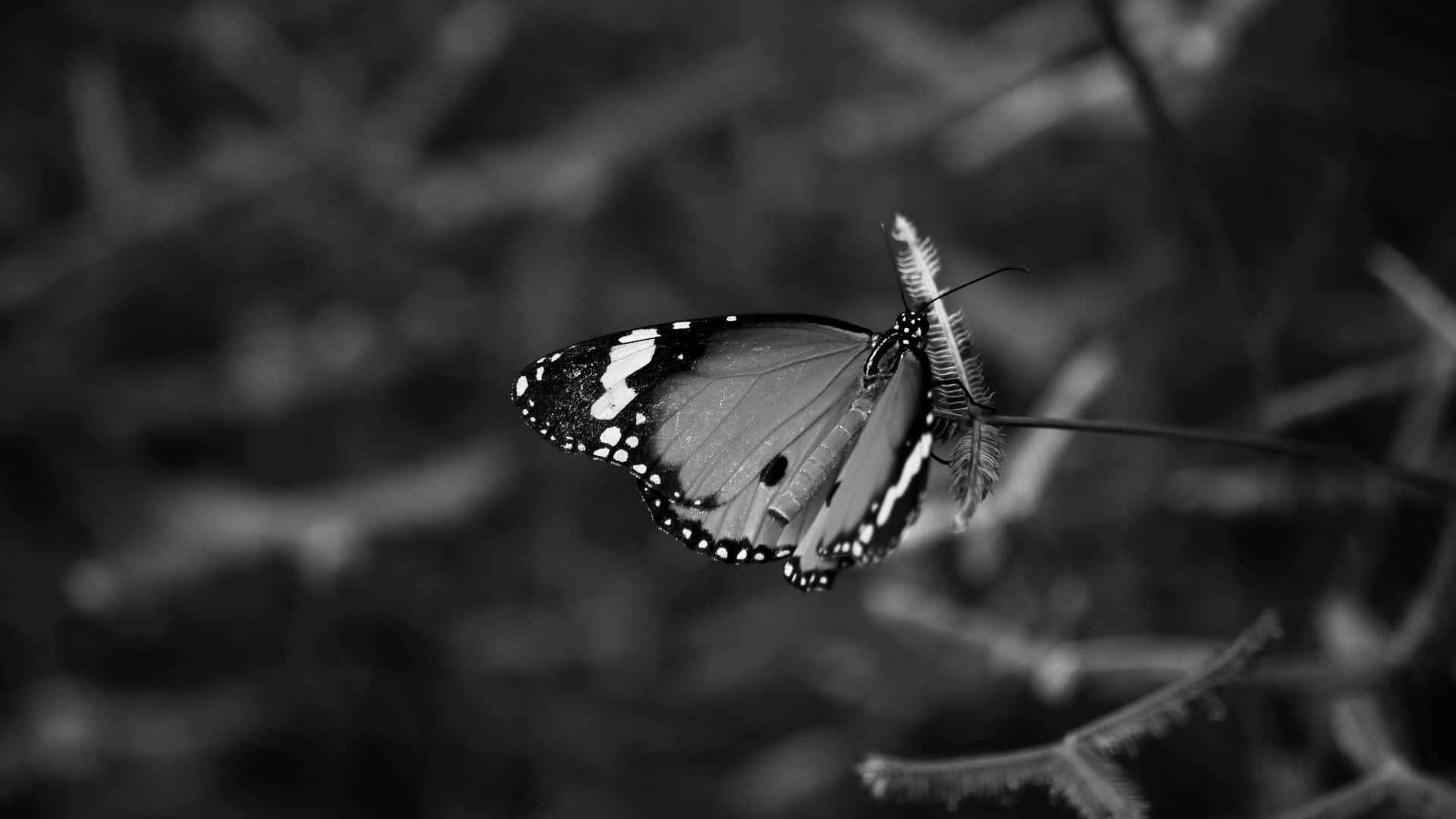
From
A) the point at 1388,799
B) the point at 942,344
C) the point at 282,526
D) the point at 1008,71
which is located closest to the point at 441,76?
the point at 282,526

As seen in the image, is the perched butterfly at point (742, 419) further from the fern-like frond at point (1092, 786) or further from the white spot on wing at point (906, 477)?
the fern-like frond at point (1092, 786)

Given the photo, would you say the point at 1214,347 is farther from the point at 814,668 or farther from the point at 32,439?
the point at 32,439

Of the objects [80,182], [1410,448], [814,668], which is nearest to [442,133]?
[80,182]

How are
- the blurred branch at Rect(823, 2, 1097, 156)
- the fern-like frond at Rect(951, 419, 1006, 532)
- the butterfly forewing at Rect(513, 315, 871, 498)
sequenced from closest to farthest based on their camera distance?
1. the fern-like frond at Rect(951, 419, 1006, 532)
2. the butterfly forewing at Rect(513, 315, 871, 498)
3. the blurred branch at Rect(823, 2, 1097, 156)

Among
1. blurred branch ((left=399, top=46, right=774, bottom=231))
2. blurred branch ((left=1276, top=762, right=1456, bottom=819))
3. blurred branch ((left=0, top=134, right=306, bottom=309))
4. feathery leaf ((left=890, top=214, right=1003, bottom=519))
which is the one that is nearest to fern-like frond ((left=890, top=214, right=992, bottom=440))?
feathery leaf ((left=890, top=214, right=1003, bottom=519))

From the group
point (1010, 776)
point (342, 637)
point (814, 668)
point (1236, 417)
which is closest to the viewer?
point (1010, 776)

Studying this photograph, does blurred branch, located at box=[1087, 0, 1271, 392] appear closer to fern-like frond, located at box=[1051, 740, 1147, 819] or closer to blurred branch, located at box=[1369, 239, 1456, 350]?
blurred branch, located at box=[1369, 239, 1456, 350]
